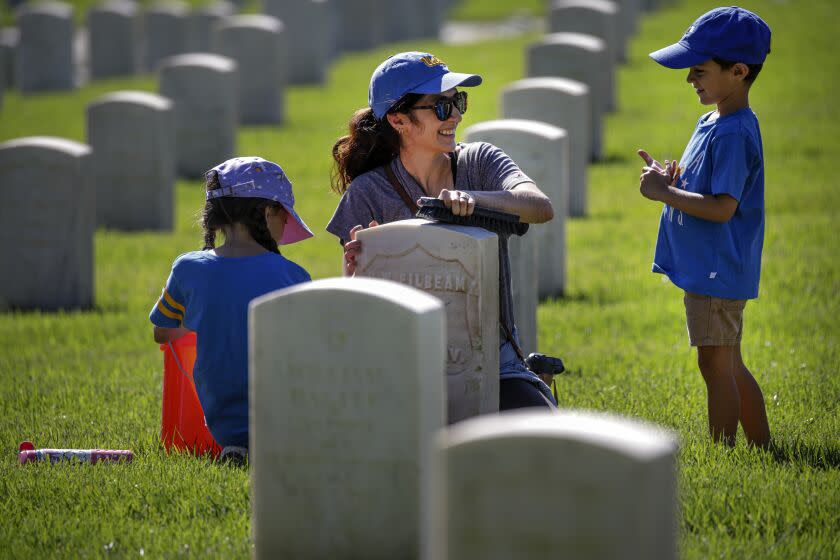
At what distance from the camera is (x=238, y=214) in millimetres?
5523

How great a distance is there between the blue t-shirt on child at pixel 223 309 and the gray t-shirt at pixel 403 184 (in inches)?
12.0

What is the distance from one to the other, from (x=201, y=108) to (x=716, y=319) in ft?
34.0

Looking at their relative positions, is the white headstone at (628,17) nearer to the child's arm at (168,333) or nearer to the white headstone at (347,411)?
the child's arm at (168,333)

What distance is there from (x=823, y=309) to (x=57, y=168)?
17.5 ft

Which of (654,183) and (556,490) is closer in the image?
(556,490)

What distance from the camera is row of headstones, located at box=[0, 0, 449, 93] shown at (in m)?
22.1

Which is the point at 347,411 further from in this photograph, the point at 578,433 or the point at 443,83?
the point at 443,83

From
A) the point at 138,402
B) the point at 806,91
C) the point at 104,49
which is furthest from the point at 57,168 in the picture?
the point at 104,49

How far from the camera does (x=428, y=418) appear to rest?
4.02 meters

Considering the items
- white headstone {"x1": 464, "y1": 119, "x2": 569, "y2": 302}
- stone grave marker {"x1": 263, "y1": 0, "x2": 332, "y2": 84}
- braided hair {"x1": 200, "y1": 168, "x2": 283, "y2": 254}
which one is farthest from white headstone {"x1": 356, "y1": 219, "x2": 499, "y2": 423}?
stone grave marker {"x1": 263, "y1": 0, "x2": 332, "y2": 84}

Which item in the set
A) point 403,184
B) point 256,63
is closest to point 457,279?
point 403,184

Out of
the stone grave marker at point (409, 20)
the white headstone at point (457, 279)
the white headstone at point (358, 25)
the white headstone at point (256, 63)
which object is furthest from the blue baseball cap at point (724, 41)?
the stone grave marker at point (409, 20)

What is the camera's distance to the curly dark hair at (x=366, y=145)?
5590mm

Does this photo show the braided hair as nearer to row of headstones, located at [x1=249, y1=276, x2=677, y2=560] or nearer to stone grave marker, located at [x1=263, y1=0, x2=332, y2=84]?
row of headstones, located at [x1=249, y1=276, x2=677, y2=560]
